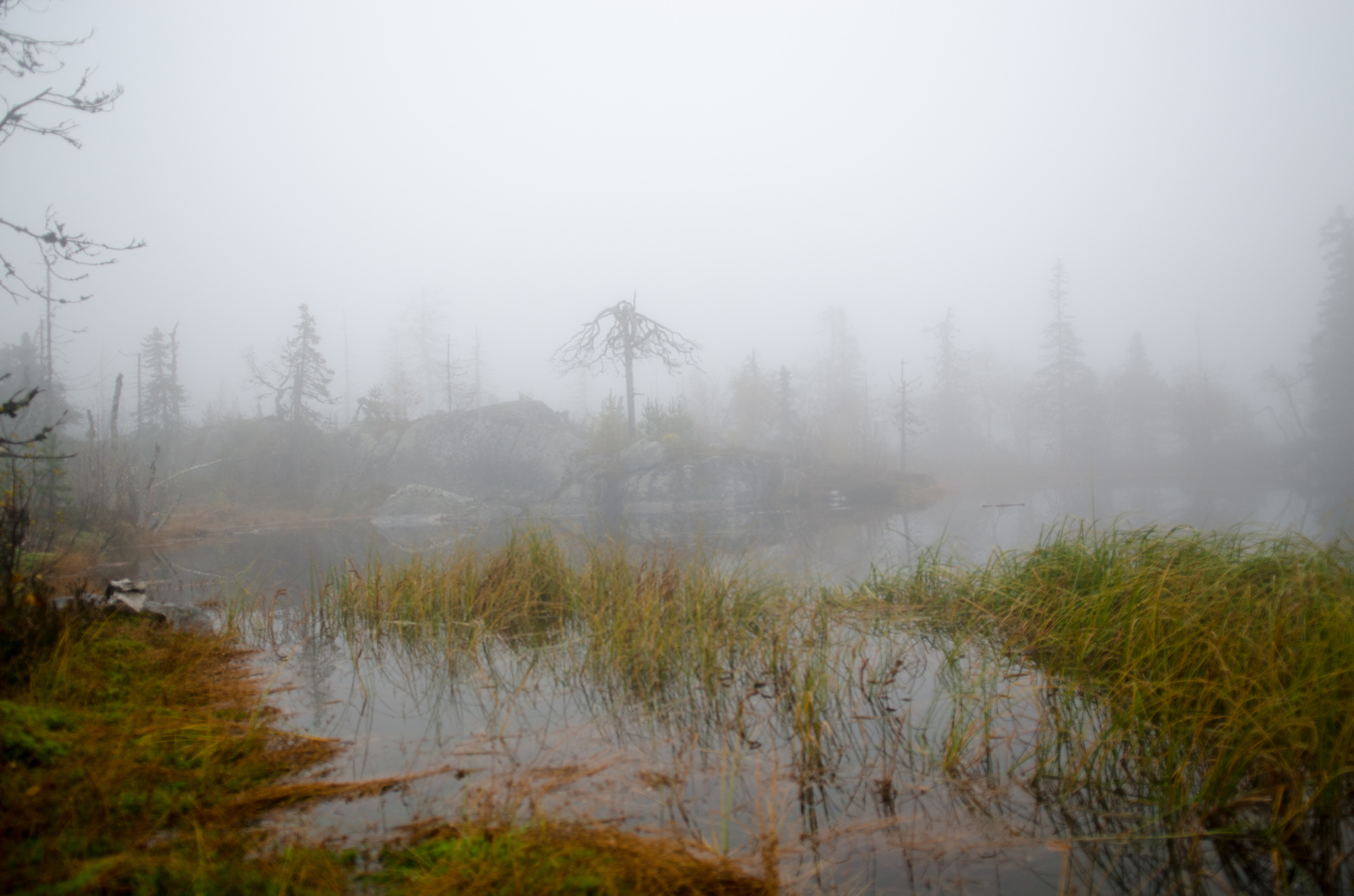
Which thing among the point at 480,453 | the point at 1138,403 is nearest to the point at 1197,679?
the point at 480,453

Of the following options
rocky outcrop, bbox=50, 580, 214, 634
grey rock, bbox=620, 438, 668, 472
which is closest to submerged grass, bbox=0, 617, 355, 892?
rocky outcrop, bbox=50, 580, 214, 634

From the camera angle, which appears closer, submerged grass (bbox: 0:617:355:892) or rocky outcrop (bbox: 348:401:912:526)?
submerged grass (bbox: 0:617:355:892)

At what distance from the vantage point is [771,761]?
2.57m

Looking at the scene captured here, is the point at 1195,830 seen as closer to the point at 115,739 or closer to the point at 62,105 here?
the point at 115,739

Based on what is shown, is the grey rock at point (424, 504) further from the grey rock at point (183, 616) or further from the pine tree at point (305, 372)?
the grey rock at point (183, 616)

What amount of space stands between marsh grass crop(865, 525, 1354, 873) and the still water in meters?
0.13

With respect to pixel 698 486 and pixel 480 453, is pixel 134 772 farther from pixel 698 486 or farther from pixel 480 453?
pixel 480 453

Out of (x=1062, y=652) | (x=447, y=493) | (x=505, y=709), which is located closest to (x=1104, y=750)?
(x=1062, y=652)

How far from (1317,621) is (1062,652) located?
101 cm

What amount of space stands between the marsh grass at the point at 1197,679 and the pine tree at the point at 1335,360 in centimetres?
2772

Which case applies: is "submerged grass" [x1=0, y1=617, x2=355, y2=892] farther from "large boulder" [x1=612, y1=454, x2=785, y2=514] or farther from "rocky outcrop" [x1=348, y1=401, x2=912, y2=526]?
"large boulder" [x1=612, y1=454, x2=785, y2=514]

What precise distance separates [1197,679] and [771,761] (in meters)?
1.69

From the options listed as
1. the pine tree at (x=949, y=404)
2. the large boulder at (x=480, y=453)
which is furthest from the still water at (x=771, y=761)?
the pine tree at (x=949, y=404)

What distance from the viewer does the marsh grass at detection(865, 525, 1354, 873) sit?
82.3 inches
